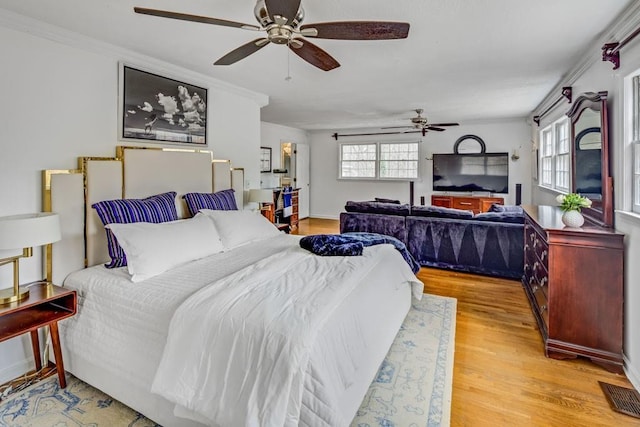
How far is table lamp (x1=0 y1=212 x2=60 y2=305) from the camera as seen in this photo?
1945 mm

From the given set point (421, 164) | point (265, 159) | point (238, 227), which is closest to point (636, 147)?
point (238, 227)

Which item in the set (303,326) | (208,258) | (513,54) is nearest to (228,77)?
(208,258)

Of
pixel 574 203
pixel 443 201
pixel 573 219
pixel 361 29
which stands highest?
pixel 361 29

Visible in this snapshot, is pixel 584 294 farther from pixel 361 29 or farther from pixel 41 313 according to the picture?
pixel 41 313

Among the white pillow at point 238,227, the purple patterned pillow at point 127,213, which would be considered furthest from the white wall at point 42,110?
the white pillow at point 238,227

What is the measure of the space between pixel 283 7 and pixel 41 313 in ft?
7.66

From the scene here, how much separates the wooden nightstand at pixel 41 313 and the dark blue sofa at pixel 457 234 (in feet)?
12.6

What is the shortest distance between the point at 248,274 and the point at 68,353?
1341 mm

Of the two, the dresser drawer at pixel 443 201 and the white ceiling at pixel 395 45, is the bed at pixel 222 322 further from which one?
the dresser drawer at pixel 443 201

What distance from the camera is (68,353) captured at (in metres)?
2.31

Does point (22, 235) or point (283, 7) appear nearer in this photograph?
point (283, 7)

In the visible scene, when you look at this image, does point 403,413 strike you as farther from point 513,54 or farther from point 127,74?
point 127,74

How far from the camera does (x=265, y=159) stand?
25.3 feet

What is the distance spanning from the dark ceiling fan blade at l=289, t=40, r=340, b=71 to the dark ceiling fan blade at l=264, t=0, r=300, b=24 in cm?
36
